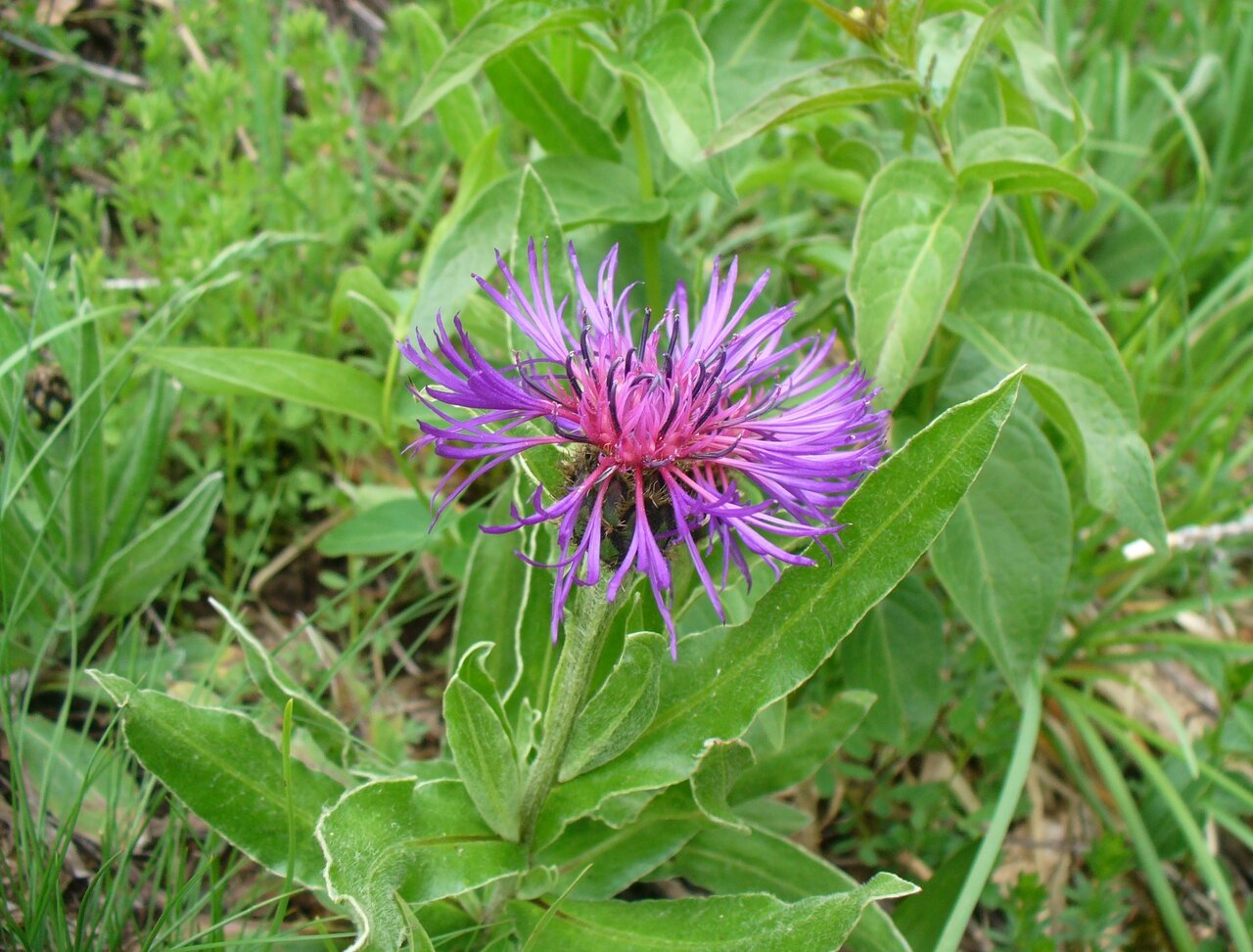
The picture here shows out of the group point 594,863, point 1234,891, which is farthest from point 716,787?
point 1234,891

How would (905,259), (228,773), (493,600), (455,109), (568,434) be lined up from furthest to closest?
1. (455,109)
2. (493,600)
3. (905,259)
4. (228,773)
5. (568,434)

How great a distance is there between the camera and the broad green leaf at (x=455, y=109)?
2301mm

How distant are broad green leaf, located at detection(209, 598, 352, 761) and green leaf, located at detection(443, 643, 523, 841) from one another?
0.96ft

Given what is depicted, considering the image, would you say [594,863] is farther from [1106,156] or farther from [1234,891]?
[1106,156]

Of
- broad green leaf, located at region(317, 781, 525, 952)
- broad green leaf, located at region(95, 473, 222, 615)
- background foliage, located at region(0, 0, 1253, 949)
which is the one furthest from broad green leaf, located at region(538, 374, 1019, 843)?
A: broad green leaf, located at region(95, 473, 222, 615)

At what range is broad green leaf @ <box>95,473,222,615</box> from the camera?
2.15m

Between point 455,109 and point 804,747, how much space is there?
1.56 metres

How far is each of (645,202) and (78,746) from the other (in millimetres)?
1490

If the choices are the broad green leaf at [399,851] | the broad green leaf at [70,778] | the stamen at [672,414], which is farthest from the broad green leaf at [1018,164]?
the broad green leaf at [70,778]

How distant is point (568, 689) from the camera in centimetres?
144

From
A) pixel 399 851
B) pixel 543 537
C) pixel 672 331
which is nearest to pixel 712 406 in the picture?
pixel 672 331

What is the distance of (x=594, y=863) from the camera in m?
1.73

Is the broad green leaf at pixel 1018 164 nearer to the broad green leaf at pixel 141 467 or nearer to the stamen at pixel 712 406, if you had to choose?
the stamen at pixel 712 406

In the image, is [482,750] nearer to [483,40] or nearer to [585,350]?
[585,350]
